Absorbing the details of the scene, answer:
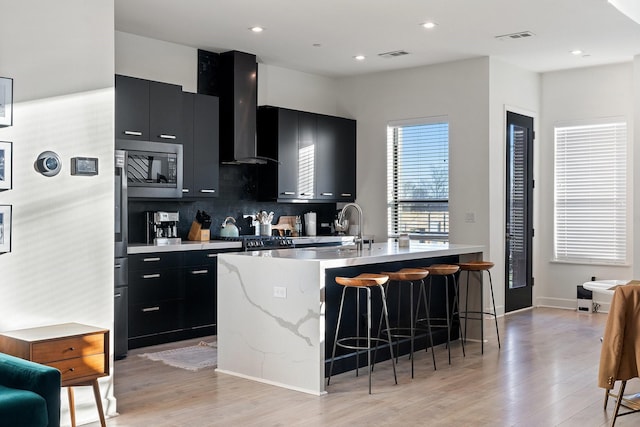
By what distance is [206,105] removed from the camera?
7242mm

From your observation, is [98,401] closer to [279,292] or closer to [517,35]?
[279,292]

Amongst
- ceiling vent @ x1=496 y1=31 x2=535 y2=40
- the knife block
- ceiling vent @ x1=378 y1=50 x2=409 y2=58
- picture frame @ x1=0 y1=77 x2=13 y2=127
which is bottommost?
the knife block

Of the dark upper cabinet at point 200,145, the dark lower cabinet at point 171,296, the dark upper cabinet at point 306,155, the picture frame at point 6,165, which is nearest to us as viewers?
the picture frame at point 6,165

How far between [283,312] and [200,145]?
9.23 feet

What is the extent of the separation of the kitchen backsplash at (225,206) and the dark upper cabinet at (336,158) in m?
0.43

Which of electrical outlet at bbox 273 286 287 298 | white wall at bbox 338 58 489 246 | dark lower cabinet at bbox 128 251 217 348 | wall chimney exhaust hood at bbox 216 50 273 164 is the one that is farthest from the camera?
white wall at bbox 338 58 489 246

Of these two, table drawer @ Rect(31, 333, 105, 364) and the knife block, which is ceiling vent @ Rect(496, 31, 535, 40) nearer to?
the knife block

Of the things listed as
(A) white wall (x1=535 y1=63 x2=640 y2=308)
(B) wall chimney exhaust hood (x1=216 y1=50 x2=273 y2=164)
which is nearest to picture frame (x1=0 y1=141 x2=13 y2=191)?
(B) wall chimney exhaust hood (x1=216 y1=50 x2=273 y2=164)

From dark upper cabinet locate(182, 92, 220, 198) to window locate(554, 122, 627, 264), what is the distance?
4276 mm

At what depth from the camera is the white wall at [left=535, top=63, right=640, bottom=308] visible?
825 cm

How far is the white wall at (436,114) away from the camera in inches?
312

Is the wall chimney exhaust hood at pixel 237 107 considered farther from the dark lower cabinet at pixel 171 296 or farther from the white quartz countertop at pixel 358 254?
the white quartz countertop at pixel 358 254

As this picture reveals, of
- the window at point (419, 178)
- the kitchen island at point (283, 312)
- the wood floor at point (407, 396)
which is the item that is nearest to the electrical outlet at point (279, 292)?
the kitchen island at point (283, 312)

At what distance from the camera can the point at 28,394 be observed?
304 centimetres
